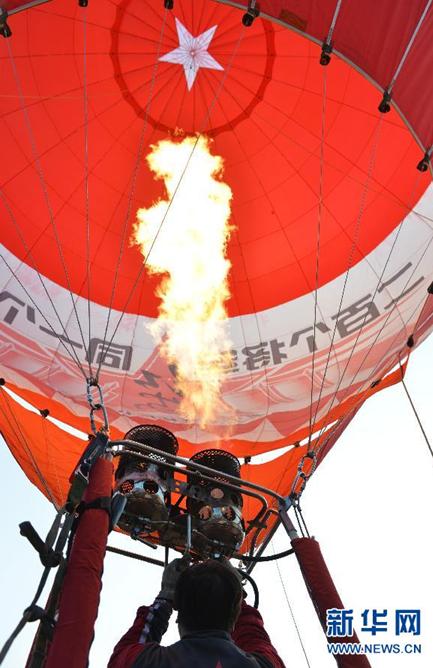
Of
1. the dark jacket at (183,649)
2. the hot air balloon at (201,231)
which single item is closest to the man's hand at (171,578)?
the dark jacket at (183,649)

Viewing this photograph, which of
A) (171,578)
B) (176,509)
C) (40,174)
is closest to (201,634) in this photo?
(171,578)

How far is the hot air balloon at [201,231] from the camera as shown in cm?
638

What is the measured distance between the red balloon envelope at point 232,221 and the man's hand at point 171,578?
143 inches

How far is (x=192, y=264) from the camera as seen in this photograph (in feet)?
24.0

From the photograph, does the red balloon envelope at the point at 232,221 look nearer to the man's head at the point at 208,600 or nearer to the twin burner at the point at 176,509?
the twin burner at the point at 176,509

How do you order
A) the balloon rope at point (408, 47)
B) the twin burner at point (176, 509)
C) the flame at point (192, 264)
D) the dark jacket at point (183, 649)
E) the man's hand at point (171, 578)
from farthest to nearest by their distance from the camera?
the flame at point (192, 264) → the balloon rope at point (408, 47) → the twin burner at point (176, 509) → the man's hand at point (171, 578) → the dark jacket at point (183, 649)

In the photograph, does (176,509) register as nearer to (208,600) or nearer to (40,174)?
(208,600)

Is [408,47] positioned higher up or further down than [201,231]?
further down

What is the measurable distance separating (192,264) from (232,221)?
0.64 meters

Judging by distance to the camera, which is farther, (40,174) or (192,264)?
(192,264)

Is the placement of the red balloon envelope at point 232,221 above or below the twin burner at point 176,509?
above

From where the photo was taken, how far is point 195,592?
1851 mm

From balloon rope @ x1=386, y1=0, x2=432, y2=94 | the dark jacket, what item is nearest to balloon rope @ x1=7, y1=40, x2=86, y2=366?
balloon rope @ x1=386, y1=0, x2=432, y2=94

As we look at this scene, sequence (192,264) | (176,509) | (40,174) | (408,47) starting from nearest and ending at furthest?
(176,509)
(408,47)
(40,174)
(192,264)
